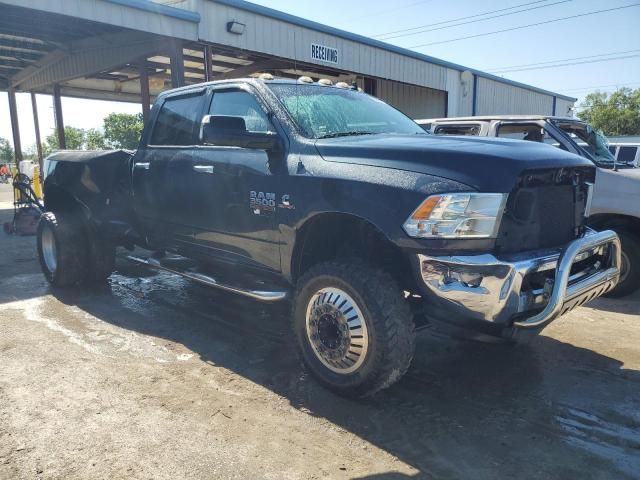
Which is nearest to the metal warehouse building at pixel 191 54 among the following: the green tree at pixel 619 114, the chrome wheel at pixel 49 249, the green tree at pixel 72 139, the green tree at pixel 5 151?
the chrome wheel at pixel 49 249

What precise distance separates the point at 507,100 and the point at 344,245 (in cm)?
2107

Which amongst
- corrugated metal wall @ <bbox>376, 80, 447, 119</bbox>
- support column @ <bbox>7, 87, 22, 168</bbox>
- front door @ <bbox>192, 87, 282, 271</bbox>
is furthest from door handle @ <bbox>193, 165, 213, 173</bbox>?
corrugated metal wall @ <bbox>376, 80, 447, 119</bbox>

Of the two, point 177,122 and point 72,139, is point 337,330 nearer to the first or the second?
point 177,122

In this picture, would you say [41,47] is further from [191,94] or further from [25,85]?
[191,94]

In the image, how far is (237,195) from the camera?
381 cm

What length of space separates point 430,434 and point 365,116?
2.47m

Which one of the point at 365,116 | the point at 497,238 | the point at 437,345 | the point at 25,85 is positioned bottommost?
the point at 437,345

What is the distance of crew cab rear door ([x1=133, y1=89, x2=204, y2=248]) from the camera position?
4426 mm

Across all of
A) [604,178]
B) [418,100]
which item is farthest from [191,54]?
[604,178]

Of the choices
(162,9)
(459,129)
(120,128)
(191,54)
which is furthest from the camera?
(120,128)

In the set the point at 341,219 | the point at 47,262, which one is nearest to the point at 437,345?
the point at 341,219

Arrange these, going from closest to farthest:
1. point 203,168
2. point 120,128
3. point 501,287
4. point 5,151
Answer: point 501,287 < point 203,168 < point 120,128 < point 5,151

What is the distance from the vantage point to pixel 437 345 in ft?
14.0

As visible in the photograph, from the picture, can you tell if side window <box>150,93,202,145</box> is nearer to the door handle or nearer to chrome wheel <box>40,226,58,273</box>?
the door handle
